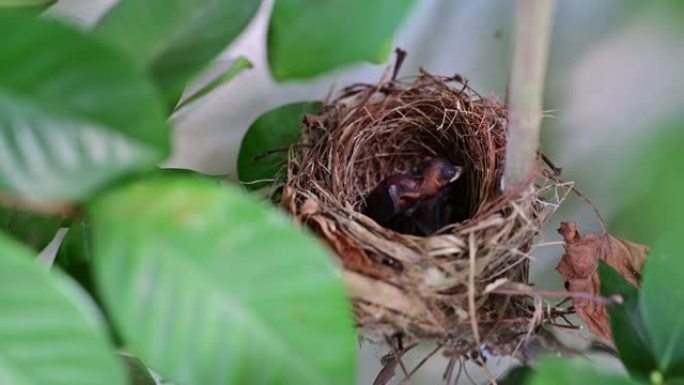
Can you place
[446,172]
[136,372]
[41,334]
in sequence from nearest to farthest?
[41,334], [136,372], [446,172]

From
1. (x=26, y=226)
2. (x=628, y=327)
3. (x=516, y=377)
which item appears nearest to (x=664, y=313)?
(x=628, y=327)

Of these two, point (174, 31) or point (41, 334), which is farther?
point (174, 31)

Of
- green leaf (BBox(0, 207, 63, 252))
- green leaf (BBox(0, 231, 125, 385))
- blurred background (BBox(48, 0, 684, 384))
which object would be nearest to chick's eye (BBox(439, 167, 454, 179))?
blurred background (BBox(48, 0, 684, 384))

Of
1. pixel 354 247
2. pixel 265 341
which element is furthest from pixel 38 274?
pixel 354 247

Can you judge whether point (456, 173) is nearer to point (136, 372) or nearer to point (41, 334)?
point (136, 372)

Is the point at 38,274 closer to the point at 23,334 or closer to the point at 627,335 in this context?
the point at 23,334

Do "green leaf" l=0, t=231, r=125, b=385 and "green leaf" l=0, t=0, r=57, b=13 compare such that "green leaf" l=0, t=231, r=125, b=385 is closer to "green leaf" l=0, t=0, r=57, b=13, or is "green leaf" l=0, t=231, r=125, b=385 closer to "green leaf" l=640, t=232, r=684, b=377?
"green leaf" l=0, t=0, r=57, b=13
